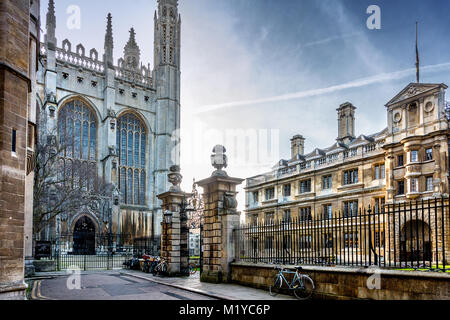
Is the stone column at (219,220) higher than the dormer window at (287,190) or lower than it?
lower

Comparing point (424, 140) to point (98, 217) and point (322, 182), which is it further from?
point (98, 217)

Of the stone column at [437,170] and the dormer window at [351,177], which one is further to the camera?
the dormer window at [351,177]

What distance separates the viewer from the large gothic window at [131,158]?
4534cm

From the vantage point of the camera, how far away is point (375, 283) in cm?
786

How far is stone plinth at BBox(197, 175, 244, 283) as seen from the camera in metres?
12.6

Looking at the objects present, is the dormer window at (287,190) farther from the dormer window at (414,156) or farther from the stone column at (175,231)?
the stone column at (175,231)

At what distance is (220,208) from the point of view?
13.0m

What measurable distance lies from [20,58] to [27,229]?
321 inches

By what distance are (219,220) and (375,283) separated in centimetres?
601

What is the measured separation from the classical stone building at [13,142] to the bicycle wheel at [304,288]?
20.3ft

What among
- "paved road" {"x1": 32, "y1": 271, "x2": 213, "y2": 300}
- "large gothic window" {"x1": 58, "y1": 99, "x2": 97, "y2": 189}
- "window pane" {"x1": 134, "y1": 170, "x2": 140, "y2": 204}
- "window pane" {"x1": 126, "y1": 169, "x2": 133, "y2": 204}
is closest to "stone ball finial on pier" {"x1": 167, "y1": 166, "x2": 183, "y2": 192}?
"paved road" {"x1": 32, "y1": 271, "x2": 213, "y2": 300}

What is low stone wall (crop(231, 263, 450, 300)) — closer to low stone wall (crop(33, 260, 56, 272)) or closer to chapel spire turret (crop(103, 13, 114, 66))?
low stone wall (crop(33, 260, 56, 272))

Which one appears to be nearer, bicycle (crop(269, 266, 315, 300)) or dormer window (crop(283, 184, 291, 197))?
bicycle (crop(269, 266, 315, 300))

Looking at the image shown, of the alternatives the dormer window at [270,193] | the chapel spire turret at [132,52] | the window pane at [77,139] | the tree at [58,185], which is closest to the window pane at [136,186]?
the tree at [58,185]
